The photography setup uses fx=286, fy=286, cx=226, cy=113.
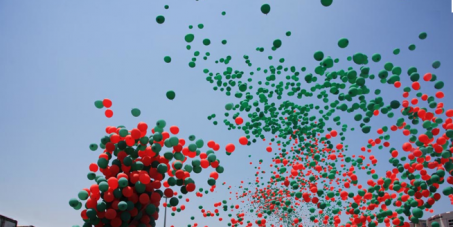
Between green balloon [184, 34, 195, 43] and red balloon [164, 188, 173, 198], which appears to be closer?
red balloon [164, 188, 173, 198]

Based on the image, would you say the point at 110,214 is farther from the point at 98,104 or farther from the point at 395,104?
the point at 395,104

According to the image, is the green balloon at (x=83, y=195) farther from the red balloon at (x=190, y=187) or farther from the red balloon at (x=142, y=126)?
the red balloon at (x=190, y=187)

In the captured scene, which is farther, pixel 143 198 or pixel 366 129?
pixel 366 129

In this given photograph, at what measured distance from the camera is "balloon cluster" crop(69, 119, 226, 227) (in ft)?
19.0

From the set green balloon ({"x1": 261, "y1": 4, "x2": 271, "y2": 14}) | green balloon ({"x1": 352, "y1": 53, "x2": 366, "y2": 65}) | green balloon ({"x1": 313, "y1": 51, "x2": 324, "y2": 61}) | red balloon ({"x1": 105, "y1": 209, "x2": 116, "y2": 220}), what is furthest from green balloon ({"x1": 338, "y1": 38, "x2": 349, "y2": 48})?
red balloon ({"x1": 105, "y1": 209, "x2": 116, "y2": 220})

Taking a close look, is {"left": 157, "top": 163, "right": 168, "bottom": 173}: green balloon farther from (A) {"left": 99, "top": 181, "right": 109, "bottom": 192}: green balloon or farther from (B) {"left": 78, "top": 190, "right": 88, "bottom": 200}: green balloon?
(B) {"left": 78, "top": 190, "right": 88, "bottom": 200}: green balloon

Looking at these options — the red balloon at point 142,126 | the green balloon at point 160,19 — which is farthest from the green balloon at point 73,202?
the green balloon at point 160,19

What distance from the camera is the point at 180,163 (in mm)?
6523

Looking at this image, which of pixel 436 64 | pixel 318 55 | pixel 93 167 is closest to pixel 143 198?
pixel 93 167

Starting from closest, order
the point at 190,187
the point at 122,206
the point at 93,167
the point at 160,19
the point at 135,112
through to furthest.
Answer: the point at 122,206, the point at 190,187, the point at 93,167, the point at 160,19, the point at 135,112

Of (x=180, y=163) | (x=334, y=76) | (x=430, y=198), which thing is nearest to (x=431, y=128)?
(x=430, y=198)

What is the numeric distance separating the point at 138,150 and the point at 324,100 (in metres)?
5.94

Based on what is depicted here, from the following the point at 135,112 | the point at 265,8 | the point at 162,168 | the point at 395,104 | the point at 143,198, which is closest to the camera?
the point at 143,198

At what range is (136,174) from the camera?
19.4 feet
